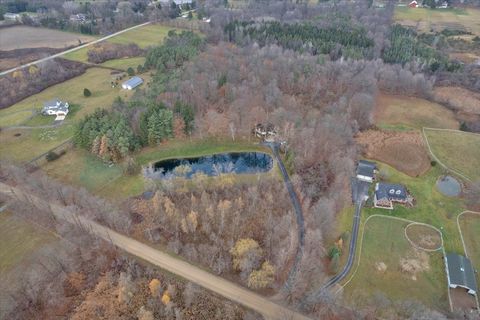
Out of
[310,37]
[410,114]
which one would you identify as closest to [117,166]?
[410,114]

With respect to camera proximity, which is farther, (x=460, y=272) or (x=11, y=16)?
(x=11, y=16)

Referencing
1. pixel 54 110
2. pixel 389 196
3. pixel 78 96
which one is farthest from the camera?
pixel 78 96

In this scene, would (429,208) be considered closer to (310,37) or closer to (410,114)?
(410,114)

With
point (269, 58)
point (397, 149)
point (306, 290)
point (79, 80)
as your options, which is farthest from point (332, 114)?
point (79, 80)

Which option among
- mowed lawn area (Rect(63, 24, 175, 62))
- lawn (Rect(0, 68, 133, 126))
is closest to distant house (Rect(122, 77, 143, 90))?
lawn (Rect(0, 68, 133, 126))

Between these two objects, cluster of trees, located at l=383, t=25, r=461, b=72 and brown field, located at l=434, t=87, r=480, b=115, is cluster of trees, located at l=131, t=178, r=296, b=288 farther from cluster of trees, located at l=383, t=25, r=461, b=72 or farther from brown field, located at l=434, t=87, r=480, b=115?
cluster of trees, located at l=383, t=25, r=461, b=72

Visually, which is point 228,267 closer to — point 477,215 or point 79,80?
point 477,215
